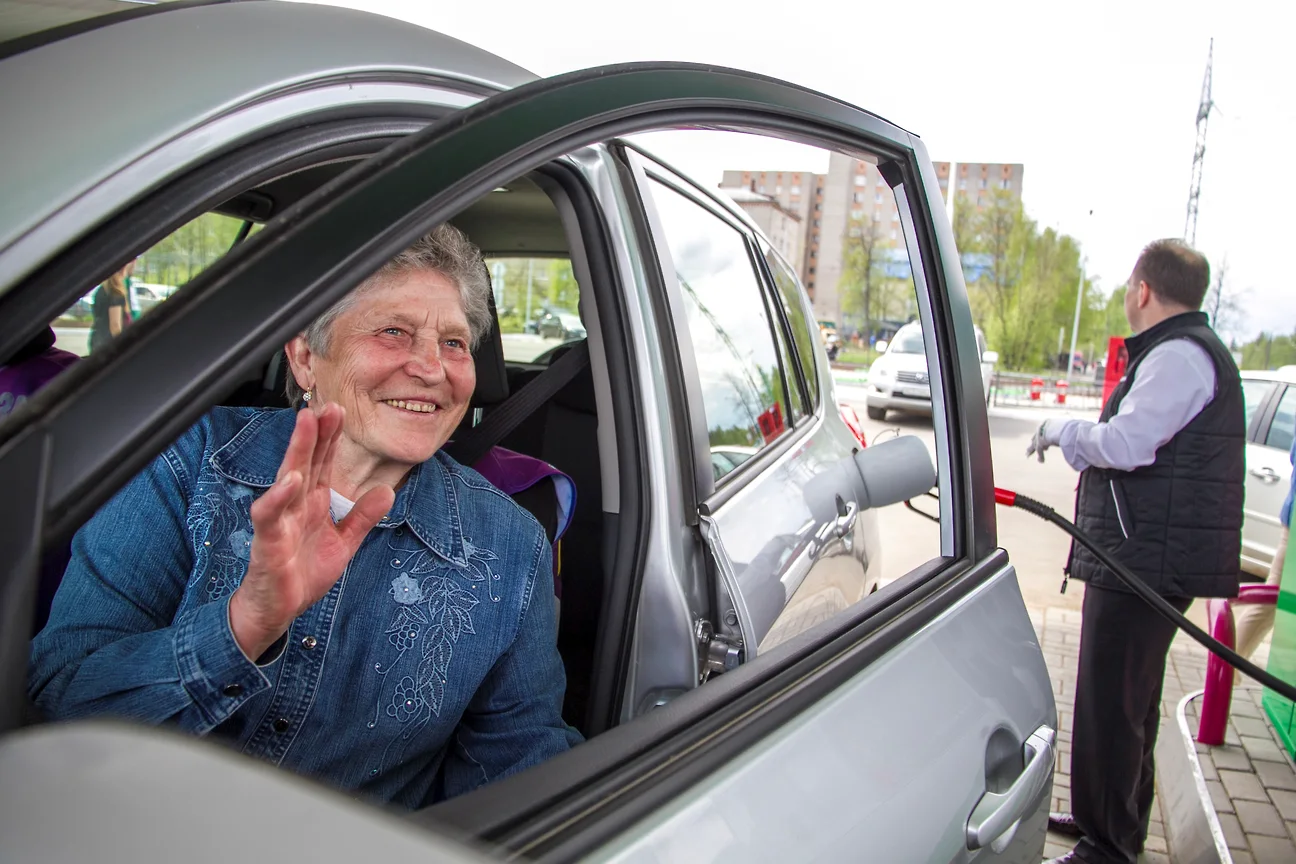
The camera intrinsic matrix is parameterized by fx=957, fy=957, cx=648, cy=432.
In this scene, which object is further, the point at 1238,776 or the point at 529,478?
the point at 1238,776

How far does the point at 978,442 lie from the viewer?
5.75 ft

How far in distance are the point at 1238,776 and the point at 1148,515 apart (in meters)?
1.50

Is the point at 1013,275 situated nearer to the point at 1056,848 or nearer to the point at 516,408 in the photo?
the point at 1056,848

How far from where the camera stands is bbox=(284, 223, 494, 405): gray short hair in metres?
1.63

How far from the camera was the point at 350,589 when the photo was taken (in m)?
1.43

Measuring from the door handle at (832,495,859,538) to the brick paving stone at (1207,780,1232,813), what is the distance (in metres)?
1.98

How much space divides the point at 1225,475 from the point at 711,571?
→ 217 centimetres

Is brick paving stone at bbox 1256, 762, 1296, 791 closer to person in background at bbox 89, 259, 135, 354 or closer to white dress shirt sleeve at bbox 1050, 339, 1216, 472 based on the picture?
white dress shirt sleeve at bbox 1050, 339, 1216, 472

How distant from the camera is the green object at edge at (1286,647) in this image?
149 inches

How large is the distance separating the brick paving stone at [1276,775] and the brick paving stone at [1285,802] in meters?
0.04

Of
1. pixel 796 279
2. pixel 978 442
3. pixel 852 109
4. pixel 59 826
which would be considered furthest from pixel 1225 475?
pixel 59 826

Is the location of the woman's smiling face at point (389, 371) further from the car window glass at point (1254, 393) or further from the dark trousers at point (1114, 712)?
→ the car window glass at point (1254, 393)

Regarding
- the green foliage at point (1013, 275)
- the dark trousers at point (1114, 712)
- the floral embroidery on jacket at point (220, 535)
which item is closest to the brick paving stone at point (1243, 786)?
the dark trousers at point (1114, 712)

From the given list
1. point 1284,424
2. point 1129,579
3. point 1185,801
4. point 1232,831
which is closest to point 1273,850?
point 1232,831
